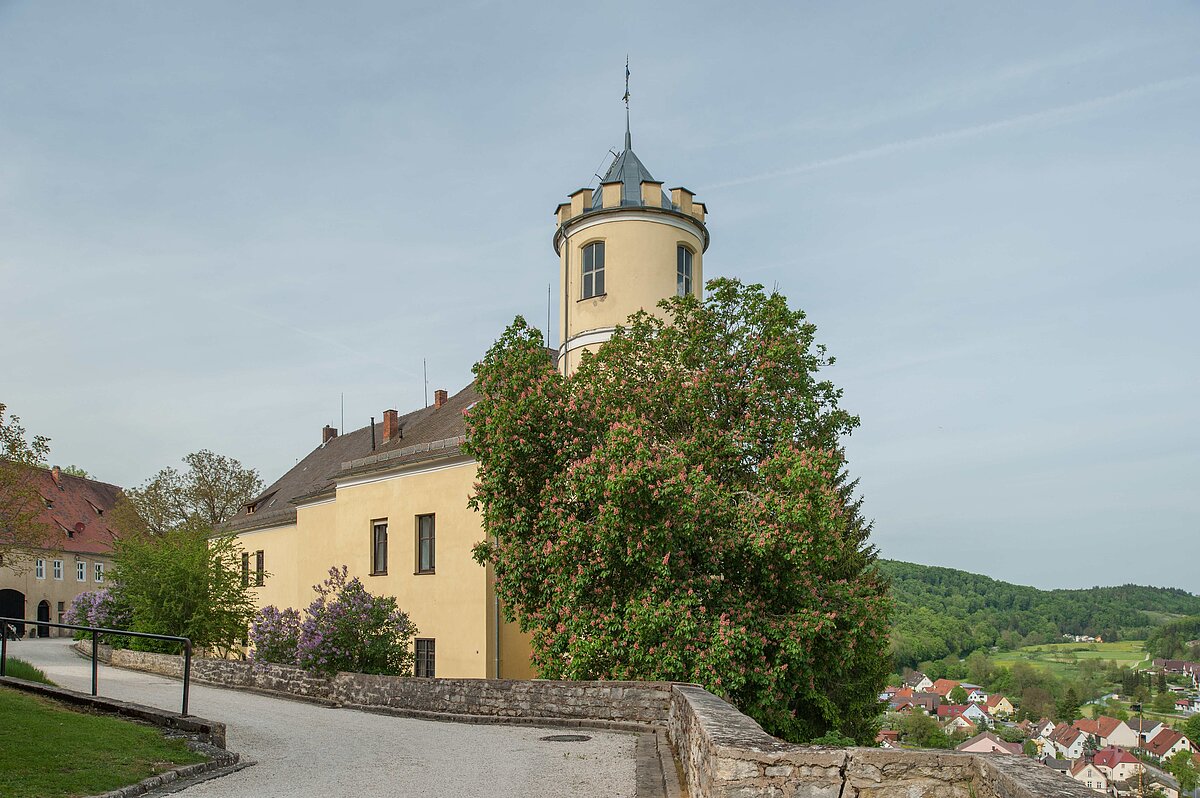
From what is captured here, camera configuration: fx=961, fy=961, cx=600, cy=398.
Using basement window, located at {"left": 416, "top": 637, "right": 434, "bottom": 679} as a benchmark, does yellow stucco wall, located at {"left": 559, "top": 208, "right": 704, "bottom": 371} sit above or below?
above

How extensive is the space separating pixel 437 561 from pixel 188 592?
6.88 m

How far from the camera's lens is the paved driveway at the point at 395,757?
981cm

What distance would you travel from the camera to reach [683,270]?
25.1 metres

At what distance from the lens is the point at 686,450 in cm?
1762

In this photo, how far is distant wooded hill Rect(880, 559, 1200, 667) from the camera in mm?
96250

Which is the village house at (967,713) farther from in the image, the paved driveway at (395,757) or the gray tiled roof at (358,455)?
the paved driveway at (395,757)

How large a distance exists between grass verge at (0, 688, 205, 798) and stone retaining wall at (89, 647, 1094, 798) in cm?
511

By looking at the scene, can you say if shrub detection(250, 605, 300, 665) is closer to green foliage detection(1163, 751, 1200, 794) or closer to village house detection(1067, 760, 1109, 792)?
village house detection(1067, 760, 1109, 792)

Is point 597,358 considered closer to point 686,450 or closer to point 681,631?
point 686,450

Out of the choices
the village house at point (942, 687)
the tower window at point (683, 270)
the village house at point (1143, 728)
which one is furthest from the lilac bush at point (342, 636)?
the village house at point (942, 687)

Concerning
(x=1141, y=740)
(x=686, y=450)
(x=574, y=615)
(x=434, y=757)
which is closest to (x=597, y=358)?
(x=686, y=450)

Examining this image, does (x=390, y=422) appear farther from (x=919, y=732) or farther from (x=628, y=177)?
(x=919, y=732)

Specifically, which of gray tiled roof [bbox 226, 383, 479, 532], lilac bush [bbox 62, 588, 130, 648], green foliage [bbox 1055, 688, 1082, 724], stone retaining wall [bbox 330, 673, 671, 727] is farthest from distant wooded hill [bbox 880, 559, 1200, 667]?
stone retaining wall [bbox 330, 673, 671, 727]

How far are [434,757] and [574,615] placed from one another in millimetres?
5373
